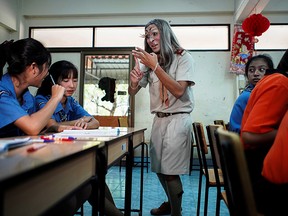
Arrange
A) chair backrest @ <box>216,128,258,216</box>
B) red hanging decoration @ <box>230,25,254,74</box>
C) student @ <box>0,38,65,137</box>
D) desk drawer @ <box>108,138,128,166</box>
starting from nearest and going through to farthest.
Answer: chair backrest @ <box>216,128,258,216</box>, desk drawer @ <box>108,138,128,166</box>, student @ <box>0,38,65,137</box>, red hanging decoration @ <box>230,25,254,74</box>

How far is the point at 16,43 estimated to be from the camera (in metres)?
1.30

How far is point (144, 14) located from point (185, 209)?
3.32 metres

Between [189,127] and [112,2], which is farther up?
[112,2]

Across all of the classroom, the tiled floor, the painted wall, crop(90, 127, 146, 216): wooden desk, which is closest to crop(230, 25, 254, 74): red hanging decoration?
the classroom

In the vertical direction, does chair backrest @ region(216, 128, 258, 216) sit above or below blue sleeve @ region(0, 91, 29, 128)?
below

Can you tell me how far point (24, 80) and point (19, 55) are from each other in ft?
0.37

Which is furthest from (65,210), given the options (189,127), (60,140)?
(189,127)

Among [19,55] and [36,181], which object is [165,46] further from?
[36,181]

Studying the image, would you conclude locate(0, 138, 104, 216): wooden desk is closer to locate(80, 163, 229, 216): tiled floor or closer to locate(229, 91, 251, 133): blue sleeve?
locate(229, 91, 251, 133): blue sleeve

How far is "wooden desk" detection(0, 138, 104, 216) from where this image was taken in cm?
38

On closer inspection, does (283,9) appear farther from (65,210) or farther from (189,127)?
(65,210)

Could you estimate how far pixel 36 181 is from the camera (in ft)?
1.47

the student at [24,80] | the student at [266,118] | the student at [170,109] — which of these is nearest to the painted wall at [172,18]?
the student at [170,109]

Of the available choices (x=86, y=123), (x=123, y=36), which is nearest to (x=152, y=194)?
(x=86, y=123)
